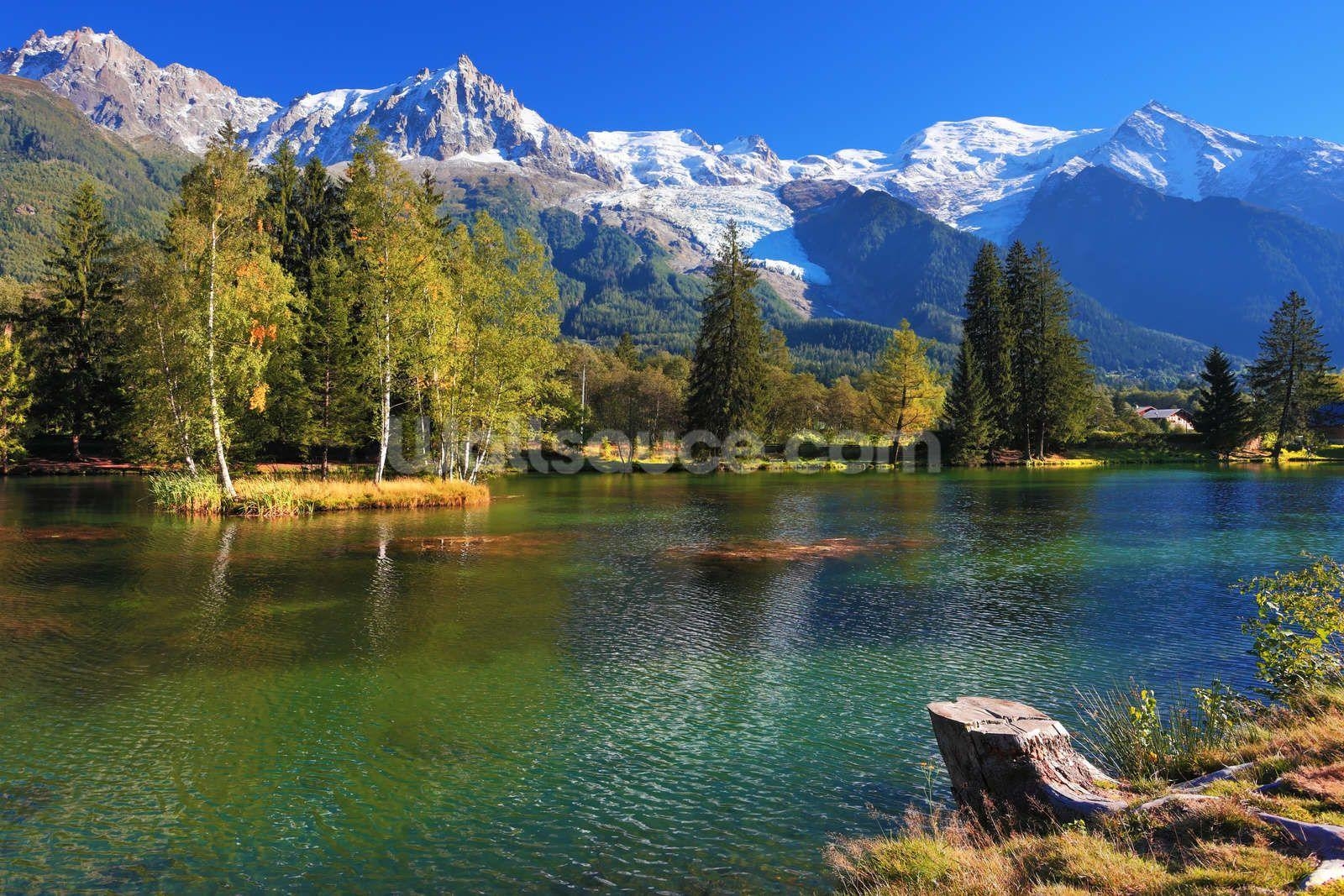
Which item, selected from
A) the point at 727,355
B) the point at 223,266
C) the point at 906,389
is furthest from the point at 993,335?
the point at 223,266

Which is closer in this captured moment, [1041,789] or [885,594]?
[1041,789]

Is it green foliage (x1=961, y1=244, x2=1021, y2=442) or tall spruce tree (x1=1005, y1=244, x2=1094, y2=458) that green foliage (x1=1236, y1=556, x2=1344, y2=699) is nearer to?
green foliage (x1=961, y1=244, x2=1021, y2=442)

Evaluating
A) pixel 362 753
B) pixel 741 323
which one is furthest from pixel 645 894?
pixel 741 323

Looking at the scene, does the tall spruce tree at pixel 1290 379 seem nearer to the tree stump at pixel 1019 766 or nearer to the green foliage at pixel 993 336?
the green foliage at pixel 993 336

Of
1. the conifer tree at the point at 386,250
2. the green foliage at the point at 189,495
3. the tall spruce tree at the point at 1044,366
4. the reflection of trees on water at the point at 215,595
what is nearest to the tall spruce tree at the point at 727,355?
the tall spruce tree at the point at 1044,366

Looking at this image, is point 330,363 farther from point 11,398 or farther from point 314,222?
point 11,398

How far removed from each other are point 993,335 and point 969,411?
456 inches

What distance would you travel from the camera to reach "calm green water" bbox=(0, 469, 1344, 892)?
8.19 meters

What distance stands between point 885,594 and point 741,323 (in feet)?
200

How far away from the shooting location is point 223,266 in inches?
1395

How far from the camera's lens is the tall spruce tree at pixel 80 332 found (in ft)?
204

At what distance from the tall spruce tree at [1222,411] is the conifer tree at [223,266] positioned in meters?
92.6

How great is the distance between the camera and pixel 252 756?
10.4 metres

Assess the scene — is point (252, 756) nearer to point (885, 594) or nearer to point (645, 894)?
point (645, 894)
